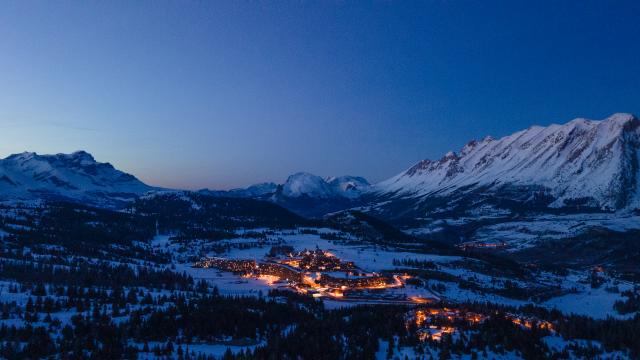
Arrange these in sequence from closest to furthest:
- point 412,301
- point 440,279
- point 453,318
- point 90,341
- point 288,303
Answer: point 90,341, point 453,318, point 288,303, point 412,301, point 440,279

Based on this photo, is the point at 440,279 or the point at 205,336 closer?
the point at 205,336

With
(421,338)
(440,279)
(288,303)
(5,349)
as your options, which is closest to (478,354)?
(421,338)

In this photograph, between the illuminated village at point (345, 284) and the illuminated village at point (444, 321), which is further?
the illuminated village at point (345, 284)

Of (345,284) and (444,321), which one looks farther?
(345,284)

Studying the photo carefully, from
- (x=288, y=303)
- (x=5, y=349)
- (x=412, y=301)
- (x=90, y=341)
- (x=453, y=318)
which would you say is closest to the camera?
(x=5, y=349)

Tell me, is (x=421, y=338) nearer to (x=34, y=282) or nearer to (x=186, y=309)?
(x=186, y=309)

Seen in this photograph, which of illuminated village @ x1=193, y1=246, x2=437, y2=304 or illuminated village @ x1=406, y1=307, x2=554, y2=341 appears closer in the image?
illuminated village @ x1=406, y1=307, x2=554, y2=341

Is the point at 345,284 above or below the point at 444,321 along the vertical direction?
below

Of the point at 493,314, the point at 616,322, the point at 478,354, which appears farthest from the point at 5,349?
the point at 616,322

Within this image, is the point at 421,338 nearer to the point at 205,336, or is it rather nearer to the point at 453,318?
the point at 453,318
